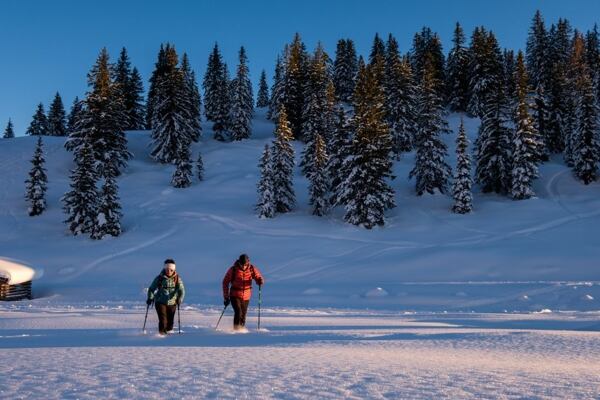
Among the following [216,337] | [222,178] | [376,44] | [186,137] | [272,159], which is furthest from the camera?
[376,44]

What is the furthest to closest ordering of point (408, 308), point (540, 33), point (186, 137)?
point (540, 33)
point (186, 137)
point (408, 308)

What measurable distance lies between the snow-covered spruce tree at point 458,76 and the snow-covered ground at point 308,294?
14.6 metres

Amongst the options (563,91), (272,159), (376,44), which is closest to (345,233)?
(272,159)

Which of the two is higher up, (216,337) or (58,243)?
(58,243)

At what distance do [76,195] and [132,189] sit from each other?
10.3 metres

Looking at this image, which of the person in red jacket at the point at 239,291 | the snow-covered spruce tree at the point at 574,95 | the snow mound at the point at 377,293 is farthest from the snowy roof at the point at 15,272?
the snow-covered spruce tree at the point at 574,95

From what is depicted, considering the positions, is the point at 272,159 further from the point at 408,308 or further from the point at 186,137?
the point at 408,308

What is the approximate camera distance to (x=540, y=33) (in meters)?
75.9

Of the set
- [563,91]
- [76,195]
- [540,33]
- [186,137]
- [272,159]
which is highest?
[540,33]

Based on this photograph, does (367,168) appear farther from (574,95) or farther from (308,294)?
(574,95)

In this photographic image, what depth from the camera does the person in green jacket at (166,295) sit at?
9516 millimetres

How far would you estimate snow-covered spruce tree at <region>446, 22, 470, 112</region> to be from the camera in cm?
6764

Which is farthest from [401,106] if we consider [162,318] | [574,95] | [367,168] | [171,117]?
[162,318]

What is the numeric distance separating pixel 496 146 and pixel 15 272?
3631 cm
